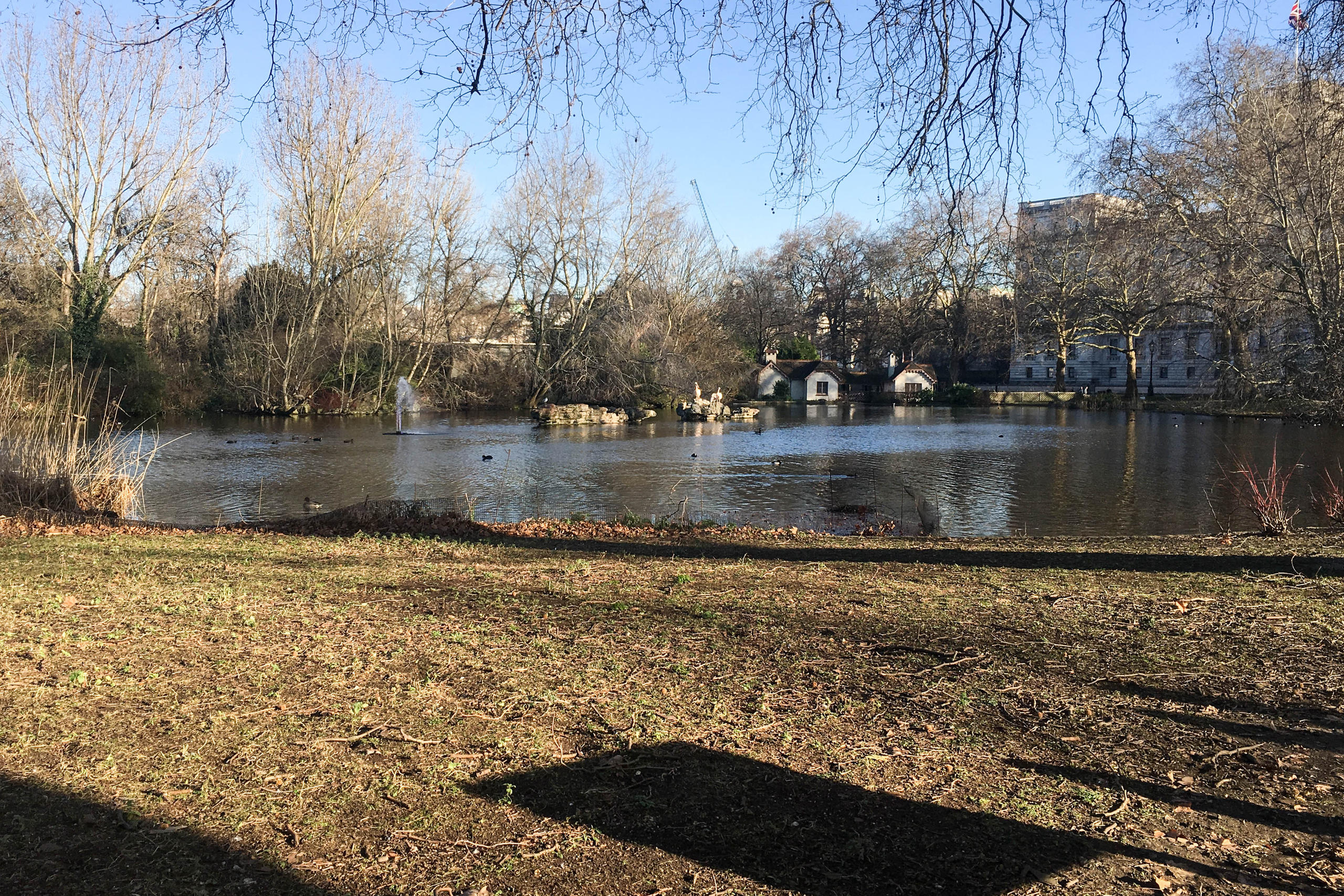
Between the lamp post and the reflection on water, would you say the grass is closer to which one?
the reflection on water

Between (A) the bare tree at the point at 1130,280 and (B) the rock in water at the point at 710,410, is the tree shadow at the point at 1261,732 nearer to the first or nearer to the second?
(A) the bare tree at the point at 1130,280

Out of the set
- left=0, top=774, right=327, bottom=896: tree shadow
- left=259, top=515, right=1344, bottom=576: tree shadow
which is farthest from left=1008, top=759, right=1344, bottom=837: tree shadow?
left=259, top=515, right=1344, bottom=576: tree shadow

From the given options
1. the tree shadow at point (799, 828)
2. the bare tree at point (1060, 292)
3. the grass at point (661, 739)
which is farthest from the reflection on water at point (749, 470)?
the bare tree at point (1060, 292)

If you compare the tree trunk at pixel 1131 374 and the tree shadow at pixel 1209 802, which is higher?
the tree trunk at pixel 1131 374

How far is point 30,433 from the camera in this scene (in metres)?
12.2

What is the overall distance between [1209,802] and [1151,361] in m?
74.6

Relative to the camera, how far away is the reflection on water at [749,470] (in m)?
17.3

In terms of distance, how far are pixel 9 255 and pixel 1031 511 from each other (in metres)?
40.0

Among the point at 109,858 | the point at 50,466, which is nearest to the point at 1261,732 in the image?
the point at 109,858

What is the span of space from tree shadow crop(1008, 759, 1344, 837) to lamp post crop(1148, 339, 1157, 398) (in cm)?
6685

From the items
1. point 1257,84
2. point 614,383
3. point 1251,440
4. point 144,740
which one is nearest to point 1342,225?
point 1257,84

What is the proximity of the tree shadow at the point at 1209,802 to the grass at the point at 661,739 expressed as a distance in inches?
0.6

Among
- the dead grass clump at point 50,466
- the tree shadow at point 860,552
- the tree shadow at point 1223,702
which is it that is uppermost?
the dead grass clump at point 50,466

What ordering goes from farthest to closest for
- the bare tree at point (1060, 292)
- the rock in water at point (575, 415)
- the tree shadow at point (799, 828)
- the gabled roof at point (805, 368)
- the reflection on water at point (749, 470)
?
the gabled roof at point (805, 368), the bare tree at point (1060, 292), the rock in water at point (575, 415), the reflection on water at point (749, 470), the tree shadow at point (799, 828)
